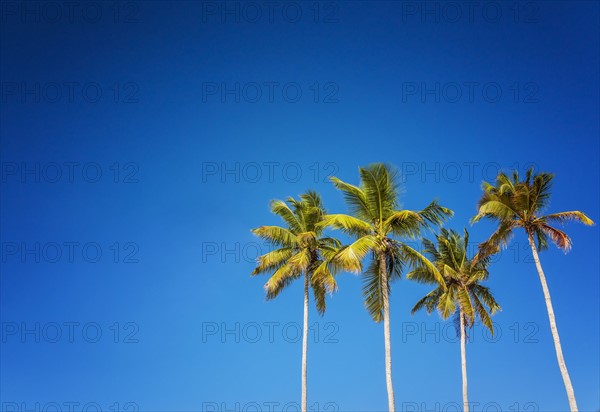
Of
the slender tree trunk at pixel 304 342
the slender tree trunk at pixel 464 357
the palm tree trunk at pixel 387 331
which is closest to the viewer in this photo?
the palm tree trunk at pixel 387 331

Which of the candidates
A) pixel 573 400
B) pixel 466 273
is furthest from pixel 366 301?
pixel 466 273

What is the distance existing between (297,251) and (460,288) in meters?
13.9

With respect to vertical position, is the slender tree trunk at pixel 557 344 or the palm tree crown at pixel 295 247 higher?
the palm tree crown at pixel 295 247

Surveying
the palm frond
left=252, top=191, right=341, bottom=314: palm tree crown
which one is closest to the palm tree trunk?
left=252, top=191, right=341, bottom=314: palm tree crown

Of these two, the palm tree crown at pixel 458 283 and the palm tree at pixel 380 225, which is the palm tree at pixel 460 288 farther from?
the palm tree at pixel 380 225

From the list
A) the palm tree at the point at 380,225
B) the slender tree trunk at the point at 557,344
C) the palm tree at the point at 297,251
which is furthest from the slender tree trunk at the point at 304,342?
the slender tree trunk at the point at 557,344

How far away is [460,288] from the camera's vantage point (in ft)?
130

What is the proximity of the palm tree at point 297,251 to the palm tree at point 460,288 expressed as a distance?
10.9m

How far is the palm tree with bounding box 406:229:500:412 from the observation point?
39.0 meters

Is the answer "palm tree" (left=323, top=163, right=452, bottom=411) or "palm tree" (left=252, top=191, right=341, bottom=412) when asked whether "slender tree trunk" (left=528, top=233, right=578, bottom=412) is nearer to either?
"palm tree" (left=323, top=163, right=452, bottom=411)

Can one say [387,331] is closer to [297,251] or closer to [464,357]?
[297,251]

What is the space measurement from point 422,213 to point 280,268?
31.8ft

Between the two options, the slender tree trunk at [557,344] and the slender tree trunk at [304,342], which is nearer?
the slender tree trunk at [557,344]

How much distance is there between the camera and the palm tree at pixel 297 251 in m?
32.5
